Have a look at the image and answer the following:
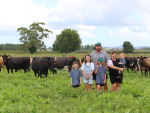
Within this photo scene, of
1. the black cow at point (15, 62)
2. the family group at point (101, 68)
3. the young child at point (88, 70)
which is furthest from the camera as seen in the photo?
the black cow at point (15, 62)

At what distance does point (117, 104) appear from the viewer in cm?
566

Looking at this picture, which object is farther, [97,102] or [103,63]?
[103,63]

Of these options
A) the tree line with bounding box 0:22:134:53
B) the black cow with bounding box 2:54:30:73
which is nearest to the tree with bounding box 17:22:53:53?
the tree line with bounding box 0:22:134:53

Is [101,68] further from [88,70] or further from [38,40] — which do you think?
[38,40]

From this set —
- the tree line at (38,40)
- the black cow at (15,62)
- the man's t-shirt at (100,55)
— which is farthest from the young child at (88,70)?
the tree line at (38,40)

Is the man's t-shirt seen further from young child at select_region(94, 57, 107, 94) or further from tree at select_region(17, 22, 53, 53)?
tree at select_region(17, 22, 53, 53)

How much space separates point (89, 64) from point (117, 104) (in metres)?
2.04

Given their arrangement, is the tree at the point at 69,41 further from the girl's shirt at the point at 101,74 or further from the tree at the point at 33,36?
the girl's shirt at the point at 101,74

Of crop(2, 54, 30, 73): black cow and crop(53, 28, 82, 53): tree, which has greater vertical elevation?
crop(53, 28, 82, 53): tree

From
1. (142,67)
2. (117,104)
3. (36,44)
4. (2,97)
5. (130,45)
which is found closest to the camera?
(117,104)

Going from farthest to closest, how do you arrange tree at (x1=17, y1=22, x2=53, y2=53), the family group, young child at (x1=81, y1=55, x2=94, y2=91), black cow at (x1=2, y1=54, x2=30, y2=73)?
tree at (x1=17, y1=22, x2=53, y2=53) → black cow at (x1=2, y1=54, x2=30, y2=73) → young child at (x1=81, y1=55, x2=94, y2=91) → the family group

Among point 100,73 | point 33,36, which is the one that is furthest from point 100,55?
point 33,36

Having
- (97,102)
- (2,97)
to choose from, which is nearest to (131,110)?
(97,102)

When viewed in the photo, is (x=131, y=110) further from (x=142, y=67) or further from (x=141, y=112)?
(x=142, y=67)
